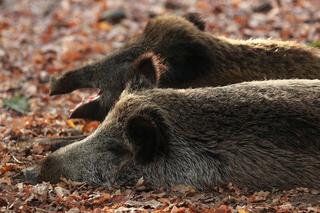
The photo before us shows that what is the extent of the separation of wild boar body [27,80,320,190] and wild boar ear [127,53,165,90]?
0.74 ft

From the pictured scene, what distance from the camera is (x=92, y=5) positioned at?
15406 mm

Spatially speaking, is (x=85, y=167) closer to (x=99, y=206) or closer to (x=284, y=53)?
(x=99, y=206)

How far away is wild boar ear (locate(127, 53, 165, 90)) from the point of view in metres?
6.65

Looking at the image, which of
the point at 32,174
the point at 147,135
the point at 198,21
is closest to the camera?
the point at 147,135

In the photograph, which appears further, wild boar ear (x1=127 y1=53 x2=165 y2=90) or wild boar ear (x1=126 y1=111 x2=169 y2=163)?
wild boar ear (x1=127 y1=53 x2=165 y2=90)

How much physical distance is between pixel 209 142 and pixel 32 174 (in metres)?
1.59

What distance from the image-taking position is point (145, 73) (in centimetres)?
696

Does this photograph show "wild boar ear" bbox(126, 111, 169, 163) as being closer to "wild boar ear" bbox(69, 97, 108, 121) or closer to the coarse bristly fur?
the coarse bristly fur

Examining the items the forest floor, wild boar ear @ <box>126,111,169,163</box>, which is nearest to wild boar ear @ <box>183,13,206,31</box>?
the forest floor

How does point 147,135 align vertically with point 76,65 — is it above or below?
above

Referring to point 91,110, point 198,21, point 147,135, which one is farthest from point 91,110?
point 147,135

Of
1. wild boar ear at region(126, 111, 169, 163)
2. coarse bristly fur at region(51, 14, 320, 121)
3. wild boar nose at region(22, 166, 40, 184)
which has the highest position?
coarse bristly fur at region(51, 14, 320, 121)

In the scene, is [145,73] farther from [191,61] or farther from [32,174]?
[32,174]

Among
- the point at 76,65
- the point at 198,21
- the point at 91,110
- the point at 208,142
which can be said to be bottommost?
the point at 76,65
